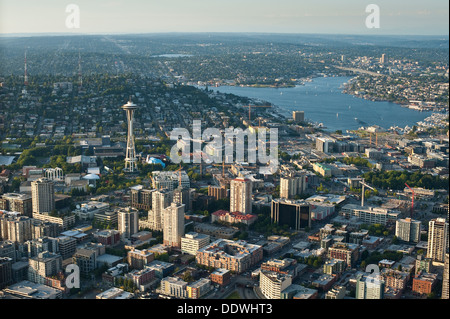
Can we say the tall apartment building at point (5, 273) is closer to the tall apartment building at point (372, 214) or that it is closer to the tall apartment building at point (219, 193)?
the tall apartment building at point (219, 193)

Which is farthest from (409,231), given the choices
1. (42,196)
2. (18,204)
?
(18,204)

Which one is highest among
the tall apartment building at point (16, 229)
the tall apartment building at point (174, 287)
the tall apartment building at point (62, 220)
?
the tall apartment building at point (16, 229)

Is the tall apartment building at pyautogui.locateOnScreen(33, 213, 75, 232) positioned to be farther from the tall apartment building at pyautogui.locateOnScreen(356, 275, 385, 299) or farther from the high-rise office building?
the tall apartment building at pyautogui.locateOnScreen(356, 275, 385, 299)

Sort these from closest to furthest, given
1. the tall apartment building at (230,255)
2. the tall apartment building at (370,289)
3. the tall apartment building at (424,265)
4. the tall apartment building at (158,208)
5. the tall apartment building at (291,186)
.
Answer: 1. the tall apartment building at (370,289)
2. the tall apartment building at (424,265)
3. the tall apartment building at (230,255)
4. the tall apartment building at (158,208)
5. the tall apartment building at (291,186)

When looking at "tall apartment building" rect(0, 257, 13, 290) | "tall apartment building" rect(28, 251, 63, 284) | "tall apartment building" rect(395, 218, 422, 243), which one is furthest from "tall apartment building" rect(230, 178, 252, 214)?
"tall apartment building" rect(0, 257, 13, 290)

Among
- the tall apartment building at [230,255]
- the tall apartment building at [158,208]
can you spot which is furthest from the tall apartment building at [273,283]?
the tall apartment building at [158,208]

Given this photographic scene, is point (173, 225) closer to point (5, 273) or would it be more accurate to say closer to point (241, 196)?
point (241, 196)
